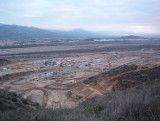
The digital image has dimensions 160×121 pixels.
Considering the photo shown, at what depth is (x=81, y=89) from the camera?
14.9 meters

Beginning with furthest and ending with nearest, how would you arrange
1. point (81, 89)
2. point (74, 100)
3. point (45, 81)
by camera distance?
point (45, 81)
point (81, 89)
point (74, 100)

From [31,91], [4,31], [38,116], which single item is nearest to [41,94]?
[31,91]

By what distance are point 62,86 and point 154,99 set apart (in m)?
12.7

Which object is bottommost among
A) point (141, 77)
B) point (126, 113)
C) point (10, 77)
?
point (10, 77)

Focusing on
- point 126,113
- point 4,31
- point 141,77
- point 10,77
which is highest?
point 4,31

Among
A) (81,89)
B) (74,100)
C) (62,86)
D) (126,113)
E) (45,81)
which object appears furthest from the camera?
(45,81)

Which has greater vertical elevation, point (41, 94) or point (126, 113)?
point (126, 113)

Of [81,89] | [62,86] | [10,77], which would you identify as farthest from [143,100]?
[10,77]

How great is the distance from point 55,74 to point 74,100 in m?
10.5

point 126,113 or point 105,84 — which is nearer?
point 126,113

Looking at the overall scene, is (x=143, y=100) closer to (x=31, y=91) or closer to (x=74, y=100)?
(x=74, y=100)

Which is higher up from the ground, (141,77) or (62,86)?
(141,77)

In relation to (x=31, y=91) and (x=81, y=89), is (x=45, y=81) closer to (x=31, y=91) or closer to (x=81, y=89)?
(x=31, y=91)

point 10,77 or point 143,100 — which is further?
point 10,77
